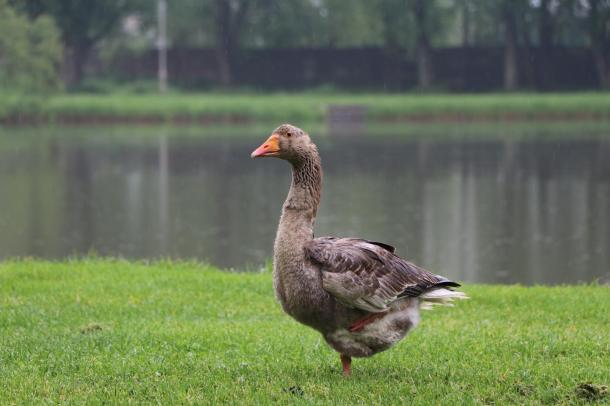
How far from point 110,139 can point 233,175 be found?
14.4 metres

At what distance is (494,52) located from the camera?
70188mm

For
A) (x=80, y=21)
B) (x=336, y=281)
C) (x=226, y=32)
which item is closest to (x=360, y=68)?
(x=226, y=32)

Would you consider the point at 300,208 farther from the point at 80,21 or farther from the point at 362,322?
the point at 80,21

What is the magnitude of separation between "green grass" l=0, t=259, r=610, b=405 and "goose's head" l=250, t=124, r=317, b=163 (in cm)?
165

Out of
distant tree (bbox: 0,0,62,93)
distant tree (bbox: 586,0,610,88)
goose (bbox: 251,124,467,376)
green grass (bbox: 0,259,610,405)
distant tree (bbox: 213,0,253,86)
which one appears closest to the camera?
green grass (bbox: 0,259,610,405)

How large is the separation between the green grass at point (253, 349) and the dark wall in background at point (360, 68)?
57.9m

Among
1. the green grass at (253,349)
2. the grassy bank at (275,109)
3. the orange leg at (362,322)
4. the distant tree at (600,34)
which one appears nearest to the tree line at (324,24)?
the distant tree at (600,34)

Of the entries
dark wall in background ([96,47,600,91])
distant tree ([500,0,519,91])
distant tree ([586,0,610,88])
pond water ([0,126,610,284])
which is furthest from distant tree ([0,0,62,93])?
distant tree ([586,0,610,88])

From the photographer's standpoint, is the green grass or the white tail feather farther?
the white tail feather

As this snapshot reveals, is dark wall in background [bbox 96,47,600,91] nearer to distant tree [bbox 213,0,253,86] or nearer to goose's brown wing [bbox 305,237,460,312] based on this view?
distant tree [bbox 213,0,253,86]

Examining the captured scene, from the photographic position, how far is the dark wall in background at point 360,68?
6981 centimetres

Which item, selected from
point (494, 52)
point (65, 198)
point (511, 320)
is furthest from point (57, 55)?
point (511, 320)

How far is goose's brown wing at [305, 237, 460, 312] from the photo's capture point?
7.40 metres

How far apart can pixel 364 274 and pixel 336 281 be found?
0.24 m
